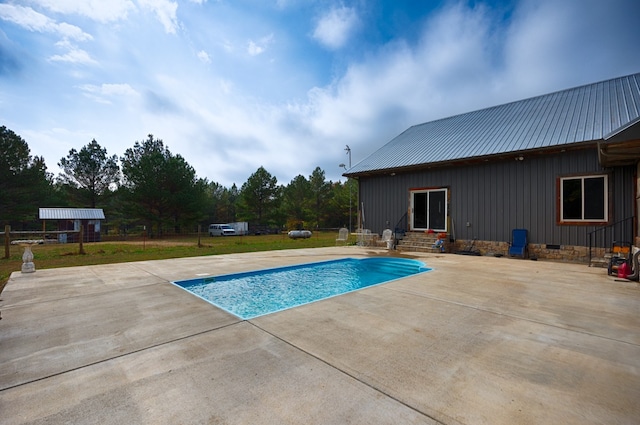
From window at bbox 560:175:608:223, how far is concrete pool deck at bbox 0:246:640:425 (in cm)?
498

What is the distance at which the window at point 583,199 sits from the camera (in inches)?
336

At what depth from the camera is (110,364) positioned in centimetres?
254

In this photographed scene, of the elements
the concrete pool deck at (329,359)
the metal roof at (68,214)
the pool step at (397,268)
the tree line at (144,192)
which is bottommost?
the pool step at (397,268)

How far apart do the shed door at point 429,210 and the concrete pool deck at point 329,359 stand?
7.17 m

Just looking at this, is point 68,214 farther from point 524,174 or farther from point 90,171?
point 524,174

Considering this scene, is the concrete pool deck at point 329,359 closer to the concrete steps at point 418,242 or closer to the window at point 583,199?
the window at point 583,199

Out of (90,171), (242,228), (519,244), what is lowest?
(242,228)

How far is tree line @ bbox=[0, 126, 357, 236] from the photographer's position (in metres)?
23.2

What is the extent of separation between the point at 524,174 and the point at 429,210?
361cm

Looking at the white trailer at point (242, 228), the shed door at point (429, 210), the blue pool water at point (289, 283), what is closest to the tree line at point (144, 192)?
the white trailer at point (242, 228)

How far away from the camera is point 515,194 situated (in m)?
10.0

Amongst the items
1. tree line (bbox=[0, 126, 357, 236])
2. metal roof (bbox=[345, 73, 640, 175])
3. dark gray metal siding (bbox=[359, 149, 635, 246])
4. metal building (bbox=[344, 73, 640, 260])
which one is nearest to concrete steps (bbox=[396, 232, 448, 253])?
metal building (bbox=[344, 73, 640, 260])

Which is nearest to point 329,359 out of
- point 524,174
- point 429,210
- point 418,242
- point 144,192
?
point 418,242

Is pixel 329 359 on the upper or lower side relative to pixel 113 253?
upper
